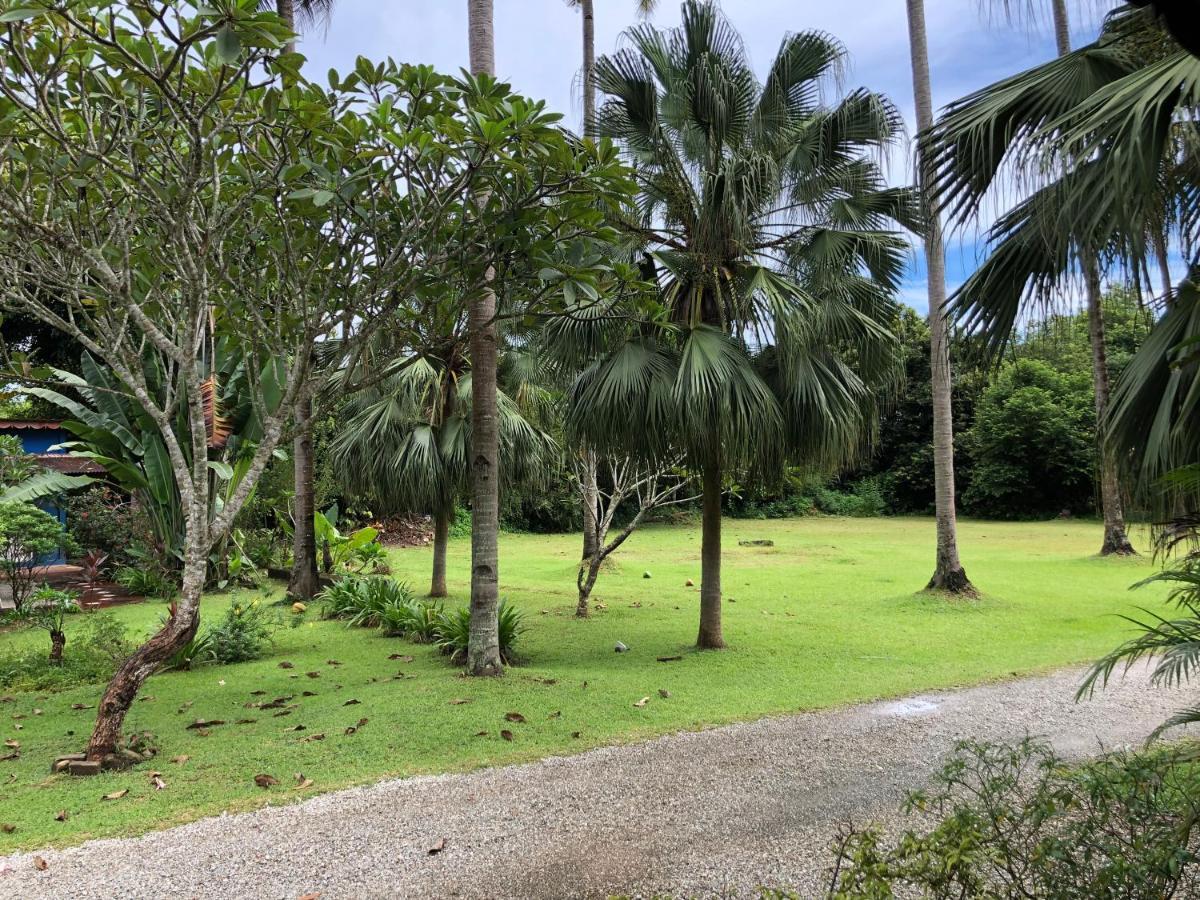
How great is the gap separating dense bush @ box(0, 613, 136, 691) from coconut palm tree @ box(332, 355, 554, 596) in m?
3.48

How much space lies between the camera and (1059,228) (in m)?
3.13

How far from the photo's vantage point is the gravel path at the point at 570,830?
3.00 metres

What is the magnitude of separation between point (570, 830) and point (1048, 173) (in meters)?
3.48

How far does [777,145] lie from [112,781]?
6.98 metres

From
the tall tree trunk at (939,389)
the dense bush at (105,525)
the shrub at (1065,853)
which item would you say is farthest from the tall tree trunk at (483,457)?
the dense bush at (105,525)

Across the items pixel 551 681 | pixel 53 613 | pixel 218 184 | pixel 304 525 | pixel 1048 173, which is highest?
pixel 218 184

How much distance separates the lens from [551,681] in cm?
614

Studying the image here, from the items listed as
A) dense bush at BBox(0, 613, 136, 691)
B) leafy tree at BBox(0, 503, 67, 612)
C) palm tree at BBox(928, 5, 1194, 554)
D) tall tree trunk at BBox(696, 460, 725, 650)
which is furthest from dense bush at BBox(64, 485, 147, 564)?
palm tree at BBox(928, 5, 1194, 554)

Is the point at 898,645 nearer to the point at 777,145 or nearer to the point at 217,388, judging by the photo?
the point at 777,145

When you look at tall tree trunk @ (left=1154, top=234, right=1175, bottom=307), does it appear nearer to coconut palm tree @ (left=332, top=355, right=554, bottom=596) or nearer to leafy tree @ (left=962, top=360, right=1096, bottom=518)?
coconut palm tree @ (left=332, top=355, right=554, bottom=596)

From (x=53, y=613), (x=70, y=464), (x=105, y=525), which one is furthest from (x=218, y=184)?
(x=70, y=464)

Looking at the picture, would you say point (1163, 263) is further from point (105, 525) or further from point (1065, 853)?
point (105, 525)

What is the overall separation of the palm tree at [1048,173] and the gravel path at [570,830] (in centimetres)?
202

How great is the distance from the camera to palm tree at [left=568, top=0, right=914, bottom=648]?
6492 millimetres
